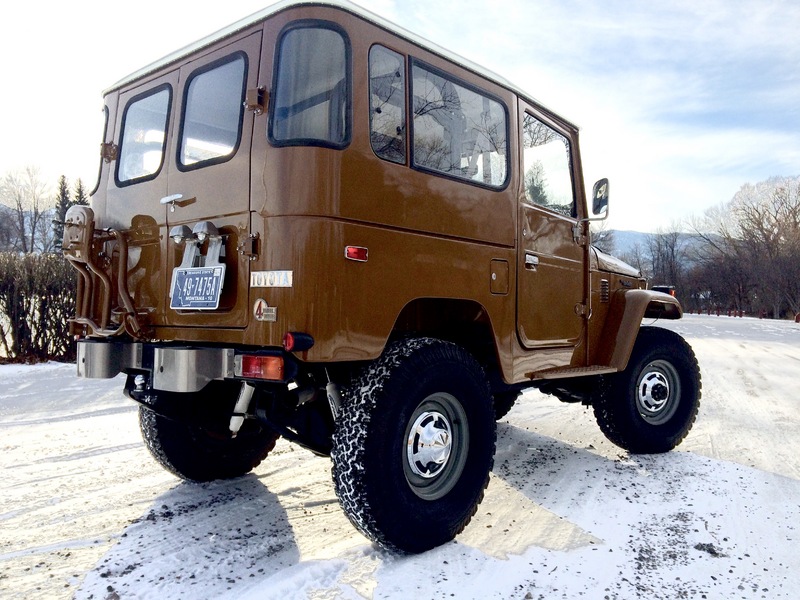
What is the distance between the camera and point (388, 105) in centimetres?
309

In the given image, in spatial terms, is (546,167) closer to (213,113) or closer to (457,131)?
(457,131)

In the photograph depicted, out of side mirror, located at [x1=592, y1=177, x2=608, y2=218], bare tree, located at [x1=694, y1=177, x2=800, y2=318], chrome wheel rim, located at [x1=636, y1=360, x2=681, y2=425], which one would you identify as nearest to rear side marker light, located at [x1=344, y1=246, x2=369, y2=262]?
side mirror, located at [x1=592, y1=177, x2=608, y2=218]

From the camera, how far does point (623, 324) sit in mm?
4719

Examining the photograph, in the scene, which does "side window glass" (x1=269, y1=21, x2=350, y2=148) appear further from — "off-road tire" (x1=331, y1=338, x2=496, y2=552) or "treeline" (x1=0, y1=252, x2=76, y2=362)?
"treeline" (x1=0, y1=252, x2=76, y2=362)

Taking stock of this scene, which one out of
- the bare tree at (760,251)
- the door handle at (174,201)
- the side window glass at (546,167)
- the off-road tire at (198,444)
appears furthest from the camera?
the bare tree at (760,251)

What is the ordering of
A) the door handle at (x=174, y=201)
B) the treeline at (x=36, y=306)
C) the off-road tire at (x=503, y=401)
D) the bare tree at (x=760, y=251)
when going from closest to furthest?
the door handle at (x=174, y=201), the off-road tire at (x=503, y=401), the treeline at (x=36, y=306), the bare tree at (x=760, y=251)

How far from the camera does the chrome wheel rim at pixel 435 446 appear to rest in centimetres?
303

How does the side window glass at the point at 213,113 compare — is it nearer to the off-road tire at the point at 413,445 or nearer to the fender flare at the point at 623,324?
the off-road tire at the point at 413,445

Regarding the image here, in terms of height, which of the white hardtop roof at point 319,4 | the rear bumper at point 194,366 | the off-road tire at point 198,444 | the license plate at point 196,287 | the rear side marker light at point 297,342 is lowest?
the off-road tire at point 198,444

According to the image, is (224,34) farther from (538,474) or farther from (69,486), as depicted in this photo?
(538,474)

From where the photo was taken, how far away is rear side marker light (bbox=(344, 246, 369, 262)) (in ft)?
9.10

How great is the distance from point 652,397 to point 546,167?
2.10 m

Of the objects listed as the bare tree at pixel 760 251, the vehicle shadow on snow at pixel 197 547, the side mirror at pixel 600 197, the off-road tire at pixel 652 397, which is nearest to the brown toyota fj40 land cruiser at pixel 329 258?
the vehicle shadow on snow at pixel 197 547

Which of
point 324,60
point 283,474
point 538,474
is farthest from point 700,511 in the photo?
point 324,60
